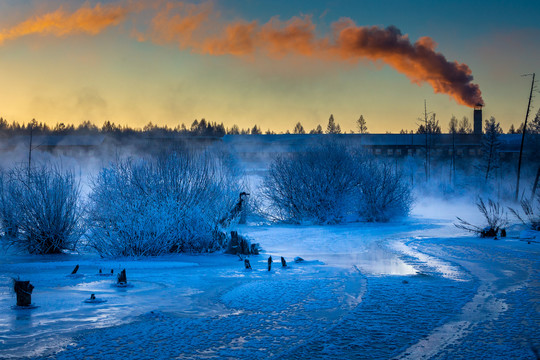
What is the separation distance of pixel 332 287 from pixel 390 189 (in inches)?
868

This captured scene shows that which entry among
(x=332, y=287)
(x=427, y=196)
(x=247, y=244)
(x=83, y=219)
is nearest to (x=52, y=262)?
(x=83, y=219)

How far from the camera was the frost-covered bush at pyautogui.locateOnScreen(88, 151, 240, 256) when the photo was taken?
1383cm

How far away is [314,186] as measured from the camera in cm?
2981

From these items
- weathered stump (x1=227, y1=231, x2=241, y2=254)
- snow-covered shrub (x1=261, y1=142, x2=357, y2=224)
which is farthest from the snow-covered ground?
snow-covered shrub (x1=261, y1=142, x2=357, y2=224)

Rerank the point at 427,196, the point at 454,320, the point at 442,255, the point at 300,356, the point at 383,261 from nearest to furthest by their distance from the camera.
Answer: the point at 300,356, the point at 454,320, the point at 383,261, the point at 442,255, the point at 427,196

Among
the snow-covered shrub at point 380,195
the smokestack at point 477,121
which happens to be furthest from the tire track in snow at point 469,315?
the smokestack at point 477,121

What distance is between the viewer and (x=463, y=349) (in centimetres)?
560

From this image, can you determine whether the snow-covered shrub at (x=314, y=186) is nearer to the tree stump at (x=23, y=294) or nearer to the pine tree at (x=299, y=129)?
the tree stump at (x=23, y=294)

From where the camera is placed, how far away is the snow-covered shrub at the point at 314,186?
97.7ft

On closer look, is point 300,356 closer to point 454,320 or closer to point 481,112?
point 454,320

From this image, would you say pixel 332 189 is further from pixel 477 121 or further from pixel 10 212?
pixel 477 121

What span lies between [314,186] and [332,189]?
108 cm

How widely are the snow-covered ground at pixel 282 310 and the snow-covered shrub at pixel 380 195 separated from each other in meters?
17.2

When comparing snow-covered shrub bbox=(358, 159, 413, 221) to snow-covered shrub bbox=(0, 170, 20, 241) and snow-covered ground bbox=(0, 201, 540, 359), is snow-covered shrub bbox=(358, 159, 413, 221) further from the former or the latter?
snow-covered shrub bbox=(0, 170, 20, 241)
